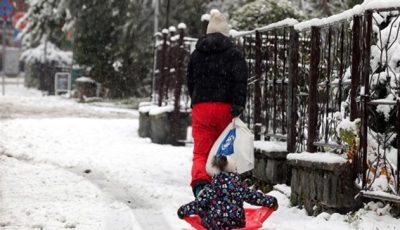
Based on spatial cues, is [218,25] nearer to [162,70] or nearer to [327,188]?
[327,188]

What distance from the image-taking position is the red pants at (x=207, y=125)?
6848mm

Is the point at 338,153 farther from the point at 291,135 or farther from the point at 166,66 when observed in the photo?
the point at 166,66

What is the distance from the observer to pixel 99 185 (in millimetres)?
8414

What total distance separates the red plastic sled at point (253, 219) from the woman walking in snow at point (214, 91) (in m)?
0.75

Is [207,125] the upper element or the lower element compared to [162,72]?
lower

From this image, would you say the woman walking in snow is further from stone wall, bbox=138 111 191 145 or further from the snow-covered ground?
stone wall, bbox=138 111 191 145

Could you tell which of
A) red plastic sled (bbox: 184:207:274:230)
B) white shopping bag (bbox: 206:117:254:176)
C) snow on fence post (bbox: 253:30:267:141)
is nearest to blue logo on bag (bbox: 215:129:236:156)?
white shopping bag (bbox: 206:117:254:176)

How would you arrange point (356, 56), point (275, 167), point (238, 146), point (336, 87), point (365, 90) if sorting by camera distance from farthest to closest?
1. point (275, 167)
2. point (336, 87)
3. point (238, 146)
4. point (356, 56)
5. point (365, 90)

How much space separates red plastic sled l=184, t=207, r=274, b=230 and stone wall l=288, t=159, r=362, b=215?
0.66 m

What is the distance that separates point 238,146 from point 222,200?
105cm

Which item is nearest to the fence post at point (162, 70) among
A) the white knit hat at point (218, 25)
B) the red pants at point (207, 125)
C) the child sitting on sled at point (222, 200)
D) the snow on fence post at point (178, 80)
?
the snow on fence post at point (178, 80)

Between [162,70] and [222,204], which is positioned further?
[162,70]

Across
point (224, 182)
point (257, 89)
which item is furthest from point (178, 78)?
point (224, 182)

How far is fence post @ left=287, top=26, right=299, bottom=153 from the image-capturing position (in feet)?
24.5
